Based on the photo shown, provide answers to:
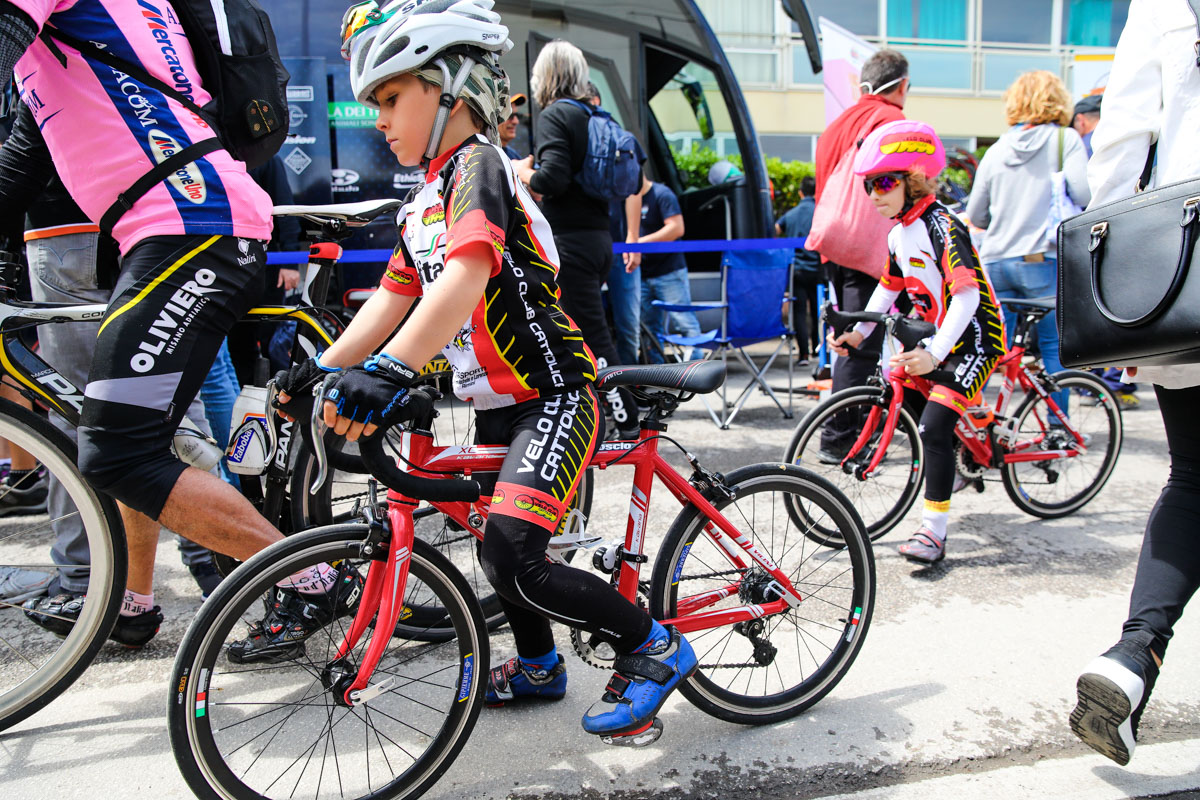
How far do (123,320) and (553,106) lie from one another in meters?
2.90

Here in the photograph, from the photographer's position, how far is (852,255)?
196 inches

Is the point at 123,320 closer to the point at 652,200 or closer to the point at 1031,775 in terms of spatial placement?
the point at 1031,775

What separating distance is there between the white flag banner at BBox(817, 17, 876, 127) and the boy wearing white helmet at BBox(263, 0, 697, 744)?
251 inches

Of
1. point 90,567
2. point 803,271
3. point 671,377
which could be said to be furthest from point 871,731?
point 803,271

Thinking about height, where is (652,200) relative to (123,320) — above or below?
above

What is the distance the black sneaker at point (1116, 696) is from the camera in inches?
78.6

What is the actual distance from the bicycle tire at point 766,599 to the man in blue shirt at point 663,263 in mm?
4436

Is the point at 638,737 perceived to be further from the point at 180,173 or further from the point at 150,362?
the point at 180,173

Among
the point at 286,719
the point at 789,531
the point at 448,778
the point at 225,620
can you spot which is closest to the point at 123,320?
the point at 225,620

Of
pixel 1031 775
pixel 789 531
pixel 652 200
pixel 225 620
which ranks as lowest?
pixel 1031 775

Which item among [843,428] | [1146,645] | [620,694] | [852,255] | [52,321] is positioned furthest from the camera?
[852,255]

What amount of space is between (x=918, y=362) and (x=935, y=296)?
1.34ft

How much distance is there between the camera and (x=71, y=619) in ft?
9.06

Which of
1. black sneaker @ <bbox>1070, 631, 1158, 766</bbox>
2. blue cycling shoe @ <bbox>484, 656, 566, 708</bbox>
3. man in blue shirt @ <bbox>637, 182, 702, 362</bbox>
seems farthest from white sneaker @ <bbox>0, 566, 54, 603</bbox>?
man in blue shirt @ <bbox>637, 182, 702, 362</bbox>
